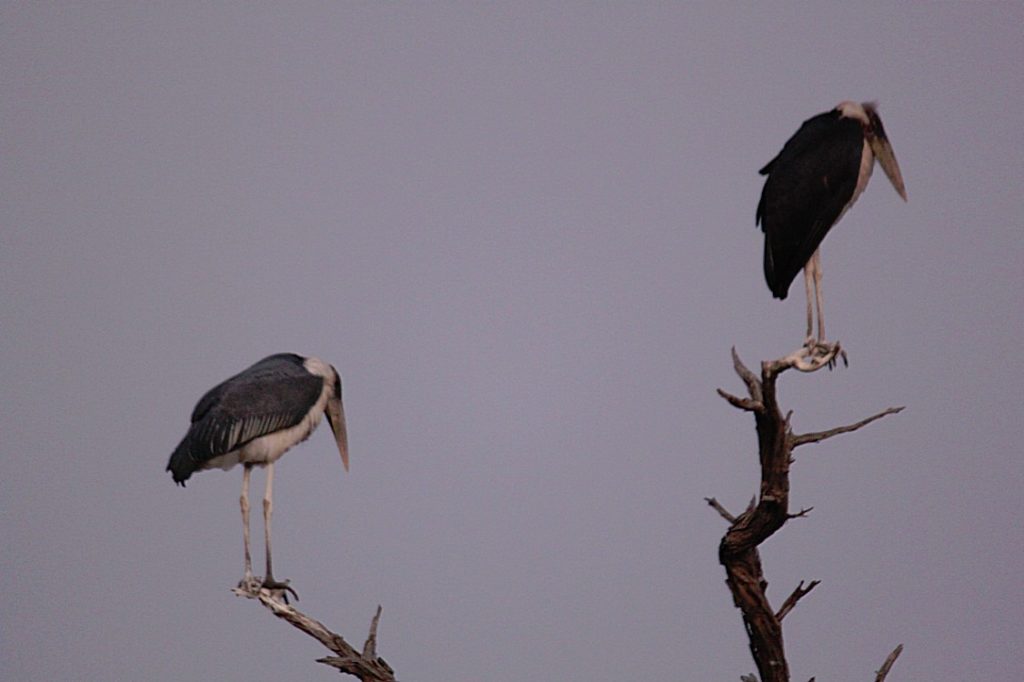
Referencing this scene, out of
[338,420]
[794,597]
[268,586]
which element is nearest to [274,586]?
[268,586]

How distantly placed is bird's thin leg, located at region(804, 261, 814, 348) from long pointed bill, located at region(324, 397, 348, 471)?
2.56 metres

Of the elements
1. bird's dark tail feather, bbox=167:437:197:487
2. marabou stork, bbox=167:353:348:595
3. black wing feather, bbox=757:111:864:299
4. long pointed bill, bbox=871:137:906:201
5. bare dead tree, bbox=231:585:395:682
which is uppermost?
long pointed bill, bbox=871:137:906:201

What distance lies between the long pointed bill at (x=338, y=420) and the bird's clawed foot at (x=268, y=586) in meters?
1.04

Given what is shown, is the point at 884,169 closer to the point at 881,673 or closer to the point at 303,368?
the point at 881,673

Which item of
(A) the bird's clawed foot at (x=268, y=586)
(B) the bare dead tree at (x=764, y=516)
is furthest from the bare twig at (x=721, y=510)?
(A) the bird's clawed foot at (x=268, y=586)

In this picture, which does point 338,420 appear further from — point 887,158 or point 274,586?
point 887,158

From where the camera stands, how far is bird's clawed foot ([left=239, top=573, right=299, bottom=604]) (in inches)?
263

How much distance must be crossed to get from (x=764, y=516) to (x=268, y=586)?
260 centimetres

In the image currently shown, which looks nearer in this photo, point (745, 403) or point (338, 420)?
point (745, 403)

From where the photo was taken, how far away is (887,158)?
22.0 feet

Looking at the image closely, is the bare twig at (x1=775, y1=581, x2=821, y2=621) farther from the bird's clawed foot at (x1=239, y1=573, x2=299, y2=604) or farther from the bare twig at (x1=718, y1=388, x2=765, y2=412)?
the bird's clawed foot at (x1=239, y1=573, x2=299, y2=604)

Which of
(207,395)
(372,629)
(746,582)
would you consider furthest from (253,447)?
(746,582)

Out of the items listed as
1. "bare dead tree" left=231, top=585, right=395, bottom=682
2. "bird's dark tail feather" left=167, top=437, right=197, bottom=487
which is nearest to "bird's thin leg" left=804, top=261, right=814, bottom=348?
"bare dead tree" left=231, top=585, right=395, bottom=682

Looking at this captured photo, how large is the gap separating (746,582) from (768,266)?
1.57 m
